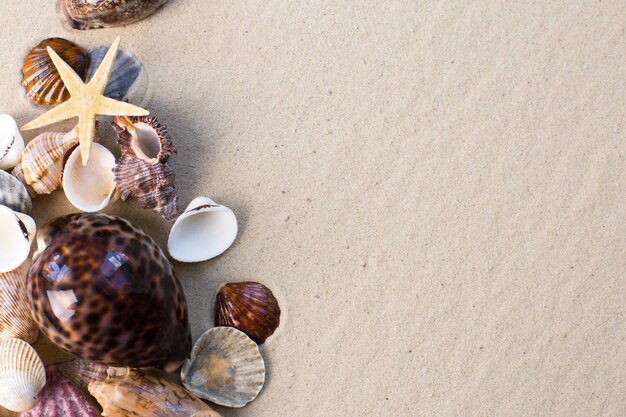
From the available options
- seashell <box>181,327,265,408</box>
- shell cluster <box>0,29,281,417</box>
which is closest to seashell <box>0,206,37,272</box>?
shell cluster <box>0,29,281,417</box>

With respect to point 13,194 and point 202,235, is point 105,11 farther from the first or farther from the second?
point 202,235

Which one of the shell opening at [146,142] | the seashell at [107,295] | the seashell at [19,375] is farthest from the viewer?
the shell opening at [146,142]

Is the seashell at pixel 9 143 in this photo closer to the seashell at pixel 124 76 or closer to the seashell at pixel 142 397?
the seashell at pixel 124 76

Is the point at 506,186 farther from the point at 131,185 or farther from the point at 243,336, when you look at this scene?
the point at 131,185

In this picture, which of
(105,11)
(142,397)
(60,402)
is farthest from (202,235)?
(105,11)

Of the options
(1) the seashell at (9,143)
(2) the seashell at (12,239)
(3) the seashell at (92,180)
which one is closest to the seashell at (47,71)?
(1) the seashell at (9,143)
